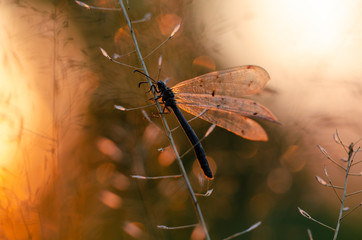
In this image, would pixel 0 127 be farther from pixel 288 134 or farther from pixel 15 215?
pixel 288 134

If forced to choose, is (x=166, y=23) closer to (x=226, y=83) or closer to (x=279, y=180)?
(x=226, y=83)

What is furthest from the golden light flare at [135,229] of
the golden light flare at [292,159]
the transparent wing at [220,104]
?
the golden light flare at [292,159]

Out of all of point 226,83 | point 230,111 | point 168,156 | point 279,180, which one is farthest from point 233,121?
point 279,180

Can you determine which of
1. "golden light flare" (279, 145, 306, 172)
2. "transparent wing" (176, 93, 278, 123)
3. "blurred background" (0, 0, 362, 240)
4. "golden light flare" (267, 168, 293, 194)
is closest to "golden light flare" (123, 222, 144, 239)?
"blurred background" (0, 0, 362, 240)

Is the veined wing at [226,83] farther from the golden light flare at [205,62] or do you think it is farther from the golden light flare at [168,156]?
the golden light flare at [205,62]

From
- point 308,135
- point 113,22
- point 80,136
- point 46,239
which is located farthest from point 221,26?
point 46,239
